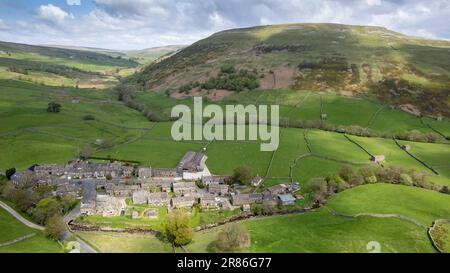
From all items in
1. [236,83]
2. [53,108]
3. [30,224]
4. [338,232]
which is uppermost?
[236,83]

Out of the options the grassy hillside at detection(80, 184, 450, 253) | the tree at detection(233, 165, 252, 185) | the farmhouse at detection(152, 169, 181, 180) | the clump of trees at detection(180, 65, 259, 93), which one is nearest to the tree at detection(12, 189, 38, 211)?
the grassy hillside at detection(80, 184, 450, 253)

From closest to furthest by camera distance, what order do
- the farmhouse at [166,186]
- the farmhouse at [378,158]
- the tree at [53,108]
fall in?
the farmhouse at [166,186], the farmhouse at [378,158], the tree at [53,108]

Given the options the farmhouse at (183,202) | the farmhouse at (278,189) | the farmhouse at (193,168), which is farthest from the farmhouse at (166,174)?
the farmhouse at (278,189)

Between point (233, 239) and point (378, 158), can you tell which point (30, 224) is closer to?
point (233, 239)

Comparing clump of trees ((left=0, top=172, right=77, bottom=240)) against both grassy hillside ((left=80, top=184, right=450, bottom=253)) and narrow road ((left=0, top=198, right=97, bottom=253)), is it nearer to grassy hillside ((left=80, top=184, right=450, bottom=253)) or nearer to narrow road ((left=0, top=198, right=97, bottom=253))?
narrow road ((left=0, top=198, right=97, bottom=253))

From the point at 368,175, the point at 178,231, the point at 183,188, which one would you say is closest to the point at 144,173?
the point at 183,188

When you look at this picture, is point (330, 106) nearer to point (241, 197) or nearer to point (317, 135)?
point (317, 135)

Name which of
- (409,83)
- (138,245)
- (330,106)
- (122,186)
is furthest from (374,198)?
(409,83)

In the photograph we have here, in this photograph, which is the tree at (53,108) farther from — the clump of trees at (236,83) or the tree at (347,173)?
the tree at (347,173)
